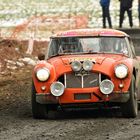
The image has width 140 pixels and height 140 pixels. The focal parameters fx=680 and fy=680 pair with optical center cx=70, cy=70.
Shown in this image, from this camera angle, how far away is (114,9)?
132 feet

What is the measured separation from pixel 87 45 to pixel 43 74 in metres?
1.39

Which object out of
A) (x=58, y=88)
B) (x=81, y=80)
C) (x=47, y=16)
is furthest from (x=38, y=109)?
(x=47, y=16)

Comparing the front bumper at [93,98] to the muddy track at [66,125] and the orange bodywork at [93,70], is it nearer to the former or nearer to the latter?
the orange bodywork at [93,70]

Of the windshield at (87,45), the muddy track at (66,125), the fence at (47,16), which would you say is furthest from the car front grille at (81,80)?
the fence at (47,16)

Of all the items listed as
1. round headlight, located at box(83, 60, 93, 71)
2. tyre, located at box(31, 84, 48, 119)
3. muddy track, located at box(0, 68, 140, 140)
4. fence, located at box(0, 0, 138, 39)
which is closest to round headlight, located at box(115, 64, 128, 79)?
round headlight, located at box(83, 60, 93, 71)

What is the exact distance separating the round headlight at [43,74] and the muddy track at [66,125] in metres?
0.74

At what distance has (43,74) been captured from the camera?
11664 mm

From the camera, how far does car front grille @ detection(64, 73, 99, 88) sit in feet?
37.9

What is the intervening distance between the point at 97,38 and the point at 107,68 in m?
1.40

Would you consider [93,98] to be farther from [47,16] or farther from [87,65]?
[47,16]

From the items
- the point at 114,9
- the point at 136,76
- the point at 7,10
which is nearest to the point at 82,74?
the point at 136,76

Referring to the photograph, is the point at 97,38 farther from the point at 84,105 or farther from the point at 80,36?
the point at 84,105

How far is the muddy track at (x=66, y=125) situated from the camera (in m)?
9.84

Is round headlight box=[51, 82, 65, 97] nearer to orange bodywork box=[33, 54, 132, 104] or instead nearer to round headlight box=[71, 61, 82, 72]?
orange bodywork box=[33, 54, 132, 104]
